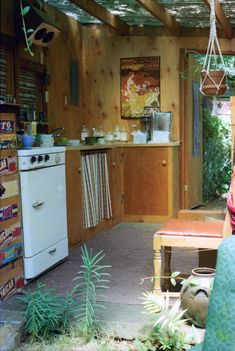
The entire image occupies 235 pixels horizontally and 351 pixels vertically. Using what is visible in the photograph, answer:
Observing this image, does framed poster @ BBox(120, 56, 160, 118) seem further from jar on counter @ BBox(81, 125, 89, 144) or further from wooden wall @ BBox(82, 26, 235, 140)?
jar on counter @ BBox(81, 125, 89, 144)

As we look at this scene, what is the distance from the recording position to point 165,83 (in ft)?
20.1

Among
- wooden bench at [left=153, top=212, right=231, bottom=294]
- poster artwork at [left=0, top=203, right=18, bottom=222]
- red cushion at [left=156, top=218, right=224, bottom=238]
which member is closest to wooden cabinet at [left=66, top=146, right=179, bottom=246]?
poster artwork at [left=0, top=203, right=18, bottom=222]

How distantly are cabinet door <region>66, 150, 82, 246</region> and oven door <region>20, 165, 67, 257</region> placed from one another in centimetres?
35

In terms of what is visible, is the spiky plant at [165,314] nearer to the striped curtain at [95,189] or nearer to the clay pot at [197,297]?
the clay pot at [197,297]

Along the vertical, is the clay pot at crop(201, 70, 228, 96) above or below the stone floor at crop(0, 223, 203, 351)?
above

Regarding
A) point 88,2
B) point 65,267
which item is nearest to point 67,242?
point 65,267

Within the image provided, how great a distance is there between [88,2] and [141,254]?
2479 millimetres

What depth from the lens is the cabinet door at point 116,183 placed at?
5.68 m

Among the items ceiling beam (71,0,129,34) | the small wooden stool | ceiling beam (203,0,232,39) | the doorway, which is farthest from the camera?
the doorway

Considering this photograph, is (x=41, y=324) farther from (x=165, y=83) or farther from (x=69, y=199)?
(x=165, y=83)

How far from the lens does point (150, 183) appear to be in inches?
230

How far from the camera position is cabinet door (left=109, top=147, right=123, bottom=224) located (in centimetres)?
568

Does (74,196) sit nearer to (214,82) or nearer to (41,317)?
(214,82)

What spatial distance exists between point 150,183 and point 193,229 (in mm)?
2852
